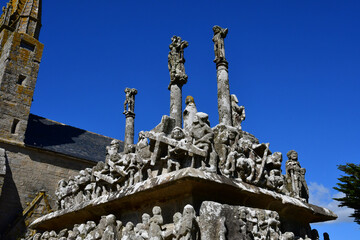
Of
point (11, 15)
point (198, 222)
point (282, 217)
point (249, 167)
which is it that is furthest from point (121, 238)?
point (11, 15)

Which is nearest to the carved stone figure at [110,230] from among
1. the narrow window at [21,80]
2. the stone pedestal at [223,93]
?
the stone pedestal at [223,93]

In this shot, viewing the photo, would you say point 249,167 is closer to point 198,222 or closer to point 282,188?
point 282,188

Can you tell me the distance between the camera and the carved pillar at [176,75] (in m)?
8.48

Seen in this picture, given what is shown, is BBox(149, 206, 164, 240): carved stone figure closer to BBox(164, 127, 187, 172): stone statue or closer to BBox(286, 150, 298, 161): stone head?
BBox(164, 127, 187, 172): stone statue

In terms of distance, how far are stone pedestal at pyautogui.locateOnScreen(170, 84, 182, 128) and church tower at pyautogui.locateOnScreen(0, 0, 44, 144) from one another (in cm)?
1056

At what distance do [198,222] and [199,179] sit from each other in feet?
1.88

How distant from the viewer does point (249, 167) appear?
18.6ft

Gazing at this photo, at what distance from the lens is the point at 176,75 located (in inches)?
347

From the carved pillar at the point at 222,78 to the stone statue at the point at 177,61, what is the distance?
88cm

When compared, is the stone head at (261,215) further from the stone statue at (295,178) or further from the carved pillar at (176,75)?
the carved pillar at (176,75)

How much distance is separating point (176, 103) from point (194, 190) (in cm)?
385

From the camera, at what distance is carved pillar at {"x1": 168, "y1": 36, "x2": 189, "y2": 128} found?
334 inches

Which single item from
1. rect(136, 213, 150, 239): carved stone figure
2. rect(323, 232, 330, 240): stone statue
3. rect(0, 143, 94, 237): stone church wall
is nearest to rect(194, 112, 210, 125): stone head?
rect(136, 213, 150, 239): carved stone figure

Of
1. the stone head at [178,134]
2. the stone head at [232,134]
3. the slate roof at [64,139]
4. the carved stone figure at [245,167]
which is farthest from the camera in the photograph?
the slate roof at [64,139]
